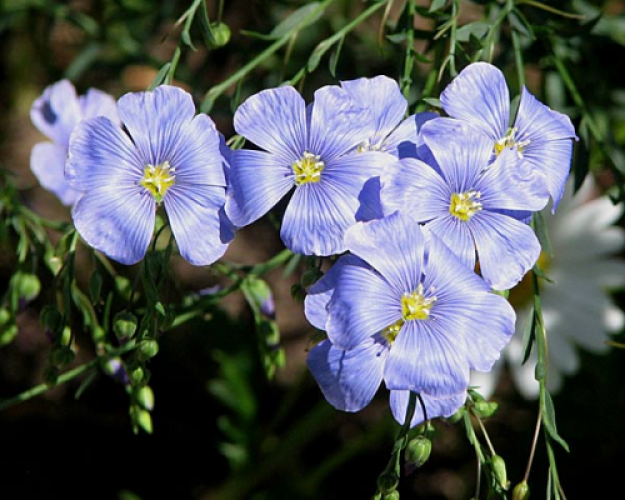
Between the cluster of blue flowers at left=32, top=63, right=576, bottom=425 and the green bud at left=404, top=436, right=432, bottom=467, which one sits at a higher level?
the cluster of blue flowers at left=32, top=63, right=576, bottom=425

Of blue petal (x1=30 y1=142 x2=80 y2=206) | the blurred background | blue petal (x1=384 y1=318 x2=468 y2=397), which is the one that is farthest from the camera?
the blurred background

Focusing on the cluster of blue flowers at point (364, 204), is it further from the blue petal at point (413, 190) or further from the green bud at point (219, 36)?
the green bud at point (219, 36)

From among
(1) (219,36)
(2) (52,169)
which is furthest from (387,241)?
(2) (52,169)

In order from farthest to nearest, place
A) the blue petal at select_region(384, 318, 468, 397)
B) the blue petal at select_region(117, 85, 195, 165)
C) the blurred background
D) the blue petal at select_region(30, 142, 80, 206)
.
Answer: the blurred background, the blue petal at select_region(30, 142, 80, 206), the blue petal at select_region(117, 85, 195, 165), the blue petal at select_region(384, 318, 468, 397)

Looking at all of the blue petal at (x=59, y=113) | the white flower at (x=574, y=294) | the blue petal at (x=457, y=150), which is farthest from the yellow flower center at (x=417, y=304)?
the white flower at (x=574, y=294)

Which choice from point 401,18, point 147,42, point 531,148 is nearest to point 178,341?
point 147,42

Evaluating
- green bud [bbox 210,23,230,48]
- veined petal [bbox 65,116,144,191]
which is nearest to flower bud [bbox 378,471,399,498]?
veined petal [bbox 65,116,144,191]

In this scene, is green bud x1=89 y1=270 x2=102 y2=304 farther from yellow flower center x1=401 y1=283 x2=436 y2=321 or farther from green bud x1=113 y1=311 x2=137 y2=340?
yellow flower center x1=401 y1=283 x2=436 y2=321

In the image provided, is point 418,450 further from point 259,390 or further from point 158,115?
point 259,390
